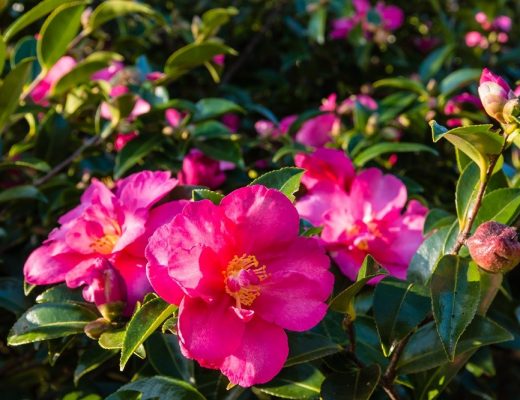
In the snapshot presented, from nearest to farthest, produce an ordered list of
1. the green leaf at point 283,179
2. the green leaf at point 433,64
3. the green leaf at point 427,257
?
the green leaf at point 283,179 < the green leaf at point 427,257 < the green leaf at point 433,64

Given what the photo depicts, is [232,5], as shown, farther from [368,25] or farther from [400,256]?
[400,256]

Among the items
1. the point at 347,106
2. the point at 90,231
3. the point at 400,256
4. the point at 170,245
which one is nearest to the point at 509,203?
the point at 400,256

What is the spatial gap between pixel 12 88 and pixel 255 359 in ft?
2.33

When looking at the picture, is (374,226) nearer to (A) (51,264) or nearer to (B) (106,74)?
(A) (51,264)

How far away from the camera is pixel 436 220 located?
3.52 feet

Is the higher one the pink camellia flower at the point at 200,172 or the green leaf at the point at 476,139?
the green leaf at the point at 476,139

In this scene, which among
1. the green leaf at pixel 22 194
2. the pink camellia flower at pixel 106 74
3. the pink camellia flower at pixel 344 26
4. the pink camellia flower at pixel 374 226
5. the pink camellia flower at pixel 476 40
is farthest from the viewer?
the pink camellia flower at pixel 476 40

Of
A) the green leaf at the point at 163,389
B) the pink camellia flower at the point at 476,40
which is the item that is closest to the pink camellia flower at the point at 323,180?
the green leaf at the point at 163,389

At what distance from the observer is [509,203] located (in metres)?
0.90

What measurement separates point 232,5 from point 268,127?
1048mm

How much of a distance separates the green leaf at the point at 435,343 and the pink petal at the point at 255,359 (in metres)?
0.23

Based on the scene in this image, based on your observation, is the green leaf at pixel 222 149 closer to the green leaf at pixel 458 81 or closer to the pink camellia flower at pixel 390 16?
the green leaf at pixel 458 81

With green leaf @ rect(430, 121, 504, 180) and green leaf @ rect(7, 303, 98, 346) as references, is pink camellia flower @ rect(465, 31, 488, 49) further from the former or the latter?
green leaf @ rect(7, 303, 98, 346)

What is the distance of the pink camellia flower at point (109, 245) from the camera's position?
86 centimetres
